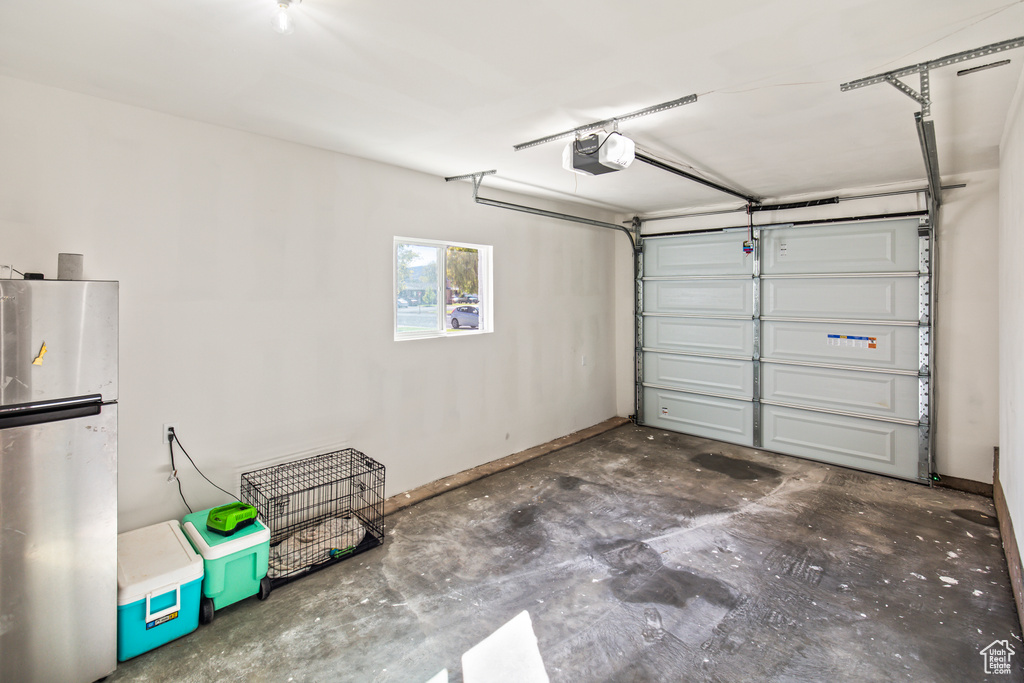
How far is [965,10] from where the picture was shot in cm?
173

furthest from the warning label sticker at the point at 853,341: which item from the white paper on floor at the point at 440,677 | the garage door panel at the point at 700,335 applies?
the white paper on floor at the point at 440,677

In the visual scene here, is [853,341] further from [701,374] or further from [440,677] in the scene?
[440,677]

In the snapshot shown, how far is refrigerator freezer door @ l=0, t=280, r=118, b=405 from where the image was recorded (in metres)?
1.85

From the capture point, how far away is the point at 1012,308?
115 inches

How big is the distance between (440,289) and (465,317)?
0.40 meters

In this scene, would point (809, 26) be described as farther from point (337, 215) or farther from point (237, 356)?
point (237, 356)

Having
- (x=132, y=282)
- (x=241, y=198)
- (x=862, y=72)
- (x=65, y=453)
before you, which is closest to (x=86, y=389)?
(x=65, y=453)

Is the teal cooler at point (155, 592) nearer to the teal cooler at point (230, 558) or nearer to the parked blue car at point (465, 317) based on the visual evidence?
the teal cooler at point (230, 558)

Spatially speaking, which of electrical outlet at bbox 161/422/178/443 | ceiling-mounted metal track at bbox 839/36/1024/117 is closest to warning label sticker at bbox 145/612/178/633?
electrical outlet at bbox 161/422/178/443

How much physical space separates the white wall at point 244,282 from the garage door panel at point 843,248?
9.05 ft

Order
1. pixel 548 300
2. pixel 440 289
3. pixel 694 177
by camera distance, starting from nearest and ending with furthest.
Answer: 1. pixel 694 177
2. pixel 440 289
3. pixel 548 300

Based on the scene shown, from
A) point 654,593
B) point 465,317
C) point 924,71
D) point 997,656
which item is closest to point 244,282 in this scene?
point 465,317

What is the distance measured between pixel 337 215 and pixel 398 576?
238cm

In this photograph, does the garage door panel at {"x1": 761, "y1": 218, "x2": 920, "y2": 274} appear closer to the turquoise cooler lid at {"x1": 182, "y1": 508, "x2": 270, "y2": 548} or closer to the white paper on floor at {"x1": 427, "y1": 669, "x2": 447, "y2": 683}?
the white paper on floor at {"x1": 427, "y1": 669, "x2": 447, "y2": 683}
